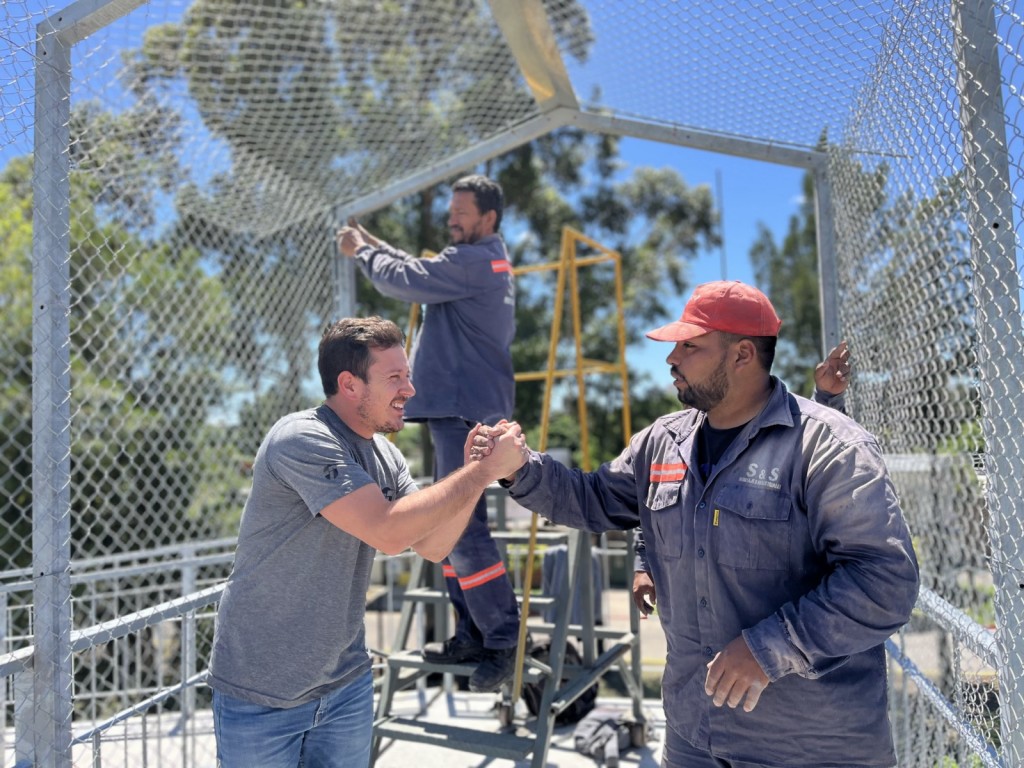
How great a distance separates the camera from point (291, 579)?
2.40m

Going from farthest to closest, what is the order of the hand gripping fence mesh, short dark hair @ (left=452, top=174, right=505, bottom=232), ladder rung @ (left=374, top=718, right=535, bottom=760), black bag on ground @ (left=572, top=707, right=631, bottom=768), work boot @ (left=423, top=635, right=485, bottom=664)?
1. black bag on ground @ (left=572, top=707, right=631, bottom=768)
2. short dark hair @ (left=452, top=174, right=505, bottom=232)
3. work boot @ (left=423, top=635, right=485, bottom=664)
4. ladder rung @ (left=374, top=718, right=535, bottom=760)
5. the hand gripping fence mesh

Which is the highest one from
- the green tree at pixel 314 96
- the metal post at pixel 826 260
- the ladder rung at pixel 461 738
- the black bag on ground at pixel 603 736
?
the green tree at pixel 314 96

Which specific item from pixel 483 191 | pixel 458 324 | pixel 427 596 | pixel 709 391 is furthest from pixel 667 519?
pixel 427 596

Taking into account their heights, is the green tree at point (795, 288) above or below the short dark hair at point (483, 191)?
above

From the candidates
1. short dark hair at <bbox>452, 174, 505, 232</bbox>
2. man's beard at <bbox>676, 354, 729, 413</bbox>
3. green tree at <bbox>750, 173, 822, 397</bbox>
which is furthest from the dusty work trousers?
green tree at <bbox>750, 173, 822, 397</bbox>

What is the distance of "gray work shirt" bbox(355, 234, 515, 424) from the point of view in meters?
3.57

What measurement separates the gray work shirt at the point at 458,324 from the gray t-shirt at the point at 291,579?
112 centimetres

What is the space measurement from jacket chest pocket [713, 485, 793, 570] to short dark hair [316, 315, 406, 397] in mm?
1127

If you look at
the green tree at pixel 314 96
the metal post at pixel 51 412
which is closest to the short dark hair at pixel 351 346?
the metal post at pixel 51 412

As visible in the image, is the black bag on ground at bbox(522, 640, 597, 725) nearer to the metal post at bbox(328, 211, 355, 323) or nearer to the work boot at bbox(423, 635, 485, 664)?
the work boot at bbox(423, 635, 485, 664)

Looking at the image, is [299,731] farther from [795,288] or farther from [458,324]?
[795,288]

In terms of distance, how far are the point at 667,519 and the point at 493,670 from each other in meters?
1.47

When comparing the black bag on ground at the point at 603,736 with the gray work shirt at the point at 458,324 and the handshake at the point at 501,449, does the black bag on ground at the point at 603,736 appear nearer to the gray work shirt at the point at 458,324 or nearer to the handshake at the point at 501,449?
the gray work shirt at the point at 458,324

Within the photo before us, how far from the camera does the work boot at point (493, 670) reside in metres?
3.49
